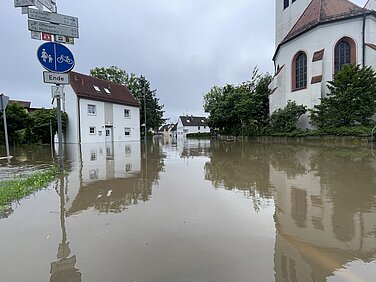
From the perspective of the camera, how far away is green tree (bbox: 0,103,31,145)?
24938mm

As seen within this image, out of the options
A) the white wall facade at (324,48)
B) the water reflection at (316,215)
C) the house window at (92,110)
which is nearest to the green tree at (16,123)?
the house window at (92,110)

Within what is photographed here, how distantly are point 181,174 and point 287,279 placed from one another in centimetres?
573

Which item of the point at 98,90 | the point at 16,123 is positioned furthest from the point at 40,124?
the point at 98,90

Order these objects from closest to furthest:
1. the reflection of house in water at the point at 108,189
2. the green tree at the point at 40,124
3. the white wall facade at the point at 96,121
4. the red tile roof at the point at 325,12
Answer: the reflection of house in water at the point at 108,189, the red tile roof at the point at 325,12, the green tree at the point at 40,124, the white wall facade at the point at 96,121

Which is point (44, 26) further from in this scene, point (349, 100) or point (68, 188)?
point (349, 100)

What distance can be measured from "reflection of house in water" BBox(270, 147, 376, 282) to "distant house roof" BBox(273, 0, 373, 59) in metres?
23.4

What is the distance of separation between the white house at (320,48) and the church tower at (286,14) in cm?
185

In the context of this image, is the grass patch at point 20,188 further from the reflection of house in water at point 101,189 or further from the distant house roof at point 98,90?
the distant house roof at point 98,90

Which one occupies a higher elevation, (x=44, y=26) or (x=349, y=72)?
(x=349, y=72)

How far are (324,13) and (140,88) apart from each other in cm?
3216

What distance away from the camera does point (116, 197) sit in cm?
518

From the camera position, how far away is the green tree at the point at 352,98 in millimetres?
19750

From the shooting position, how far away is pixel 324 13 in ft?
82.9

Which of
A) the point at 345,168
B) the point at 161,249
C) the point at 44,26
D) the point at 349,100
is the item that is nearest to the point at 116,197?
the point at 161,249
